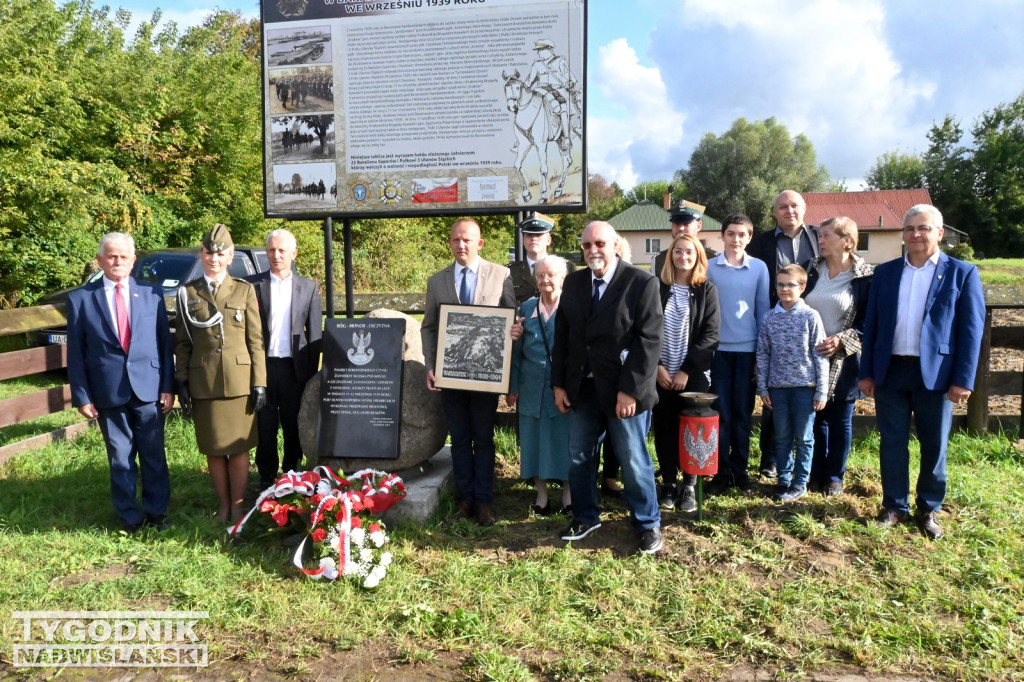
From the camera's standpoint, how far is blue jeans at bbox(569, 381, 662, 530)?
443cm

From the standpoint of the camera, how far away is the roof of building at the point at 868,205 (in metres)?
48.9

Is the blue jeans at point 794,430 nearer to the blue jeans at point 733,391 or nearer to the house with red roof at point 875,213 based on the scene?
the blue jeans at point 733,391

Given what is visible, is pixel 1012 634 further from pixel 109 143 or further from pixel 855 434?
pixel 109 143

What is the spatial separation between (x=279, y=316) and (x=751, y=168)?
5397cm

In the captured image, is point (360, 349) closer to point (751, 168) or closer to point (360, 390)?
point (360, 390)

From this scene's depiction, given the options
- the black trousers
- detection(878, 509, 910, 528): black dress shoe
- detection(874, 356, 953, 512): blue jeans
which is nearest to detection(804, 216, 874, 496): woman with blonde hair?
detection(874, 356, 953, 512): blue jeans

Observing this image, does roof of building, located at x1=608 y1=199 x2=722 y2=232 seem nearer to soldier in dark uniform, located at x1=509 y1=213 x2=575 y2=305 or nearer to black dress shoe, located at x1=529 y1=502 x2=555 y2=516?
soldier in dark uniform, located at x1=509 y1=213 x2=575 y2=305

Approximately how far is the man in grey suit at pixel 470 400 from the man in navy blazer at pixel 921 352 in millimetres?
2418

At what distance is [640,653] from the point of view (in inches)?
137

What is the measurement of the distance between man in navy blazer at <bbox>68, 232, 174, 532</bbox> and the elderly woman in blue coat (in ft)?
7.90

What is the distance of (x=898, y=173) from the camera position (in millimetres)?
64875

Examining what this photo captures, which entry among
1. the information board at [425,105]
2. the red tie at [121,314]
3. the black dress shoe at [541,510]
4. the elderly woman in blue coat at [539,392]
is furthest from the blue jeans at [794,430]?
the red tie at [121,314]

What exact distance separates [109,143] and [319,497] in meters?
13.5

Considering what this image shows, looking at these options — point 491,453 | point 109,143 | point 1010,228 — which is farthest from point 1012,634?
point 1010,228
